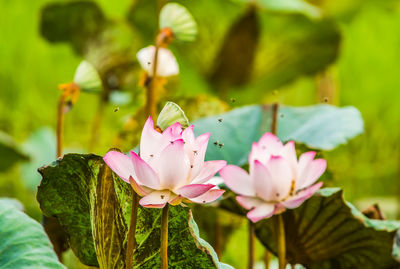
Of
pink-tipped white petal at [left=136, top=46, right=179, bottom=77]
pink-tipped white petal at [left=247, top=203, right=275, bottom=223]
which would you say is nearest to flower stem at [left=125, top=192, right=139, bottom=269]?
pink-tipped white petal at [left=247, top=203, right=275, bottom=223]

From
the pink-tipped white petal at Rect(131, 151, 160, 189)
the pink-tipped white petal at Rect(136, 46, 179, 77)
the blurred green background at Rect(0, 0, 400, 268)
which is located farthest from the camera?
the blurred green background at Rect(0, 0, 400, 268)

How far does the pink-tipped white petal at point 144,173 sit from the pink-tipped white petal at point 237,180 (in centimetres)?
12

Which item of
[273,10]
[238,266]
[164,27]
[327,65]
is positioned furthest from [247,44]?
[164,27]

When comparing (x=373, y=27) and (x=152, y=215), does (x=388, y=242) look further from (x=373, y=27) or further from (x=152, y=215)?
(x=373, y=27)

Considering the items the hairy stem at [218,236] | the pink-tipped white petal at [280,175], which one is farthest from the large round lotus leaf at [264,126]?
the pink-tipped white petal at [280,175]

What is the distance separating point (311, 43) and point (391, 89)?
1735mm

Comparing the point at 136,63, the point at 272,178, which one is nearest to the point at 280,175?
the point at 272,178

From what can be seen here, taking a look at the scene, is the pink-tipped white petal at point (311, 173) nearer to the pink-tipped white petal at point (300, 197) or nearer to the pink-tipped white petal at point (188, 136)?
the pink-tipped white petal at point (300, 197)

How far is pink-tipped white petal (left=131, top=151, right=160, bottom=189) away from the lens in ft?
1.22

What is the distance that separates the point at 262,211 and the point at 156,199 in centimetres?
14

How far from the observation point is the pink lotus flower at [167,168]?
1.25 ft

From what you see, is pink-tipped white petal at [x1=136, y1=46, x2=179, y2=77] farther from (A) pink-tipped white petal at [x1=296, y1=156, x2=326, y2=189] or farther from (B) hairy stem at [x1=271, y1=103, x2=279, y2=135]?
(A) pink-tipped white petal at [x1=296, y1=156, x2=326, y2=189]

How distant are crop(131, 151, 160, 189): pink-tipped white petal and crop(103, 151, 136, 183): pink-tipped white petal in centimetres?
1

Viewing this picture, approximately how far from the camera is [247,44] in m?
1.42
